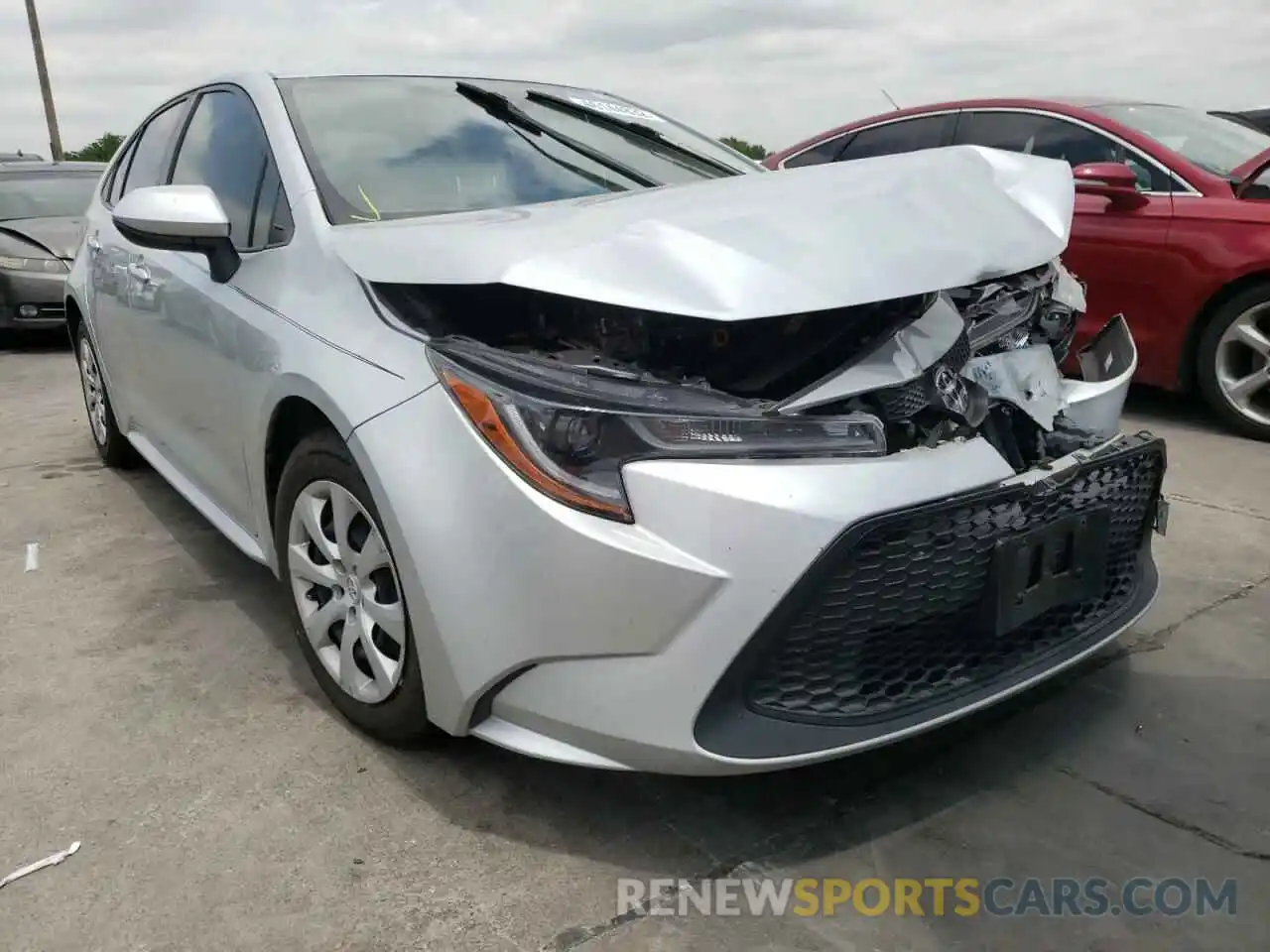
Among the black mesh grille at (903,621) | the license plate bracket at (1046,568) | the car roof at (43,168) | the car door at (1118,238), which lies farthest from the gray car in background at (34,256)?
the license plate bracket at (1046,568)

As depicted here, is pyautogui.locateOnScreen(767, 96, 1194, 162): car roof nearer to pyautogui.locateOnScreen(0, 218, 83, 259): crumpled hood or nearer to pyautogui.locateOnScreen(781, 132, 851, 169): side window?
pyautogui.locateOnScreen(781, 132, 851, 169): side window

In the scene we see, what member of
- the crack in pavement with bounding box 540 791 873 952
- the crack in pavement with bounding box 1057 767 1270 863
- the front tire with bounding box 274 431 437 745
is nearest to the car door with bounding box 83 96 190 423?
the front tire with bounding box 274 431 437 745

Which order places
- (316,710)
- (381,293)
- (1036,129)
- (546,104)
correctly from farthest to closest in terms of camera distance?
(1036,129), (546,104), (316,710), (381,293)

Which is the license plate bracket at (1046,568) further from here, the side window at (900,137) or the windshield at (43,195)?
the windshield at (43,195)

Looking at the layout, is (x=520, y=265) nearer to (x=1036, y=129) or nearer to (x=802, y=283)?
(x=802, y=283)

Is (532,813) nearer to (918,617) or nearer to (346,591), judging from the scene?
(346,591)

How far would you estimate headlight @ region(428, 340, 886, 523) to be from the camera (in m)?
1.83

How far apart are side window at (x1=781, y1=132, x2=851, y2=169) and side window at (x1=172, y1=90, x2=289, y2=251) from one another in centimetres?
353

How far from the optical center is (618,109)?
3.56m

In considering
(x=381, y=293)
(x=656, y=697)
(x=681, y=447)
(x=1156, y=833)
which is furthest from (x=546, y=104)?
(x=1156, y=833)

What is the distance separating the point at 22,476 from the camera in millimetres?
4730

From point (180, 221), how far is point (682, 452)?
4.78 ft

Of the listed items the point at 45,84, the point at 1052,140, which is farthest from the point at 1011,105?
the point at 45,84

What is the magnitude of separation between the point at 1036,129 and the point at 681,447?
4256mm
